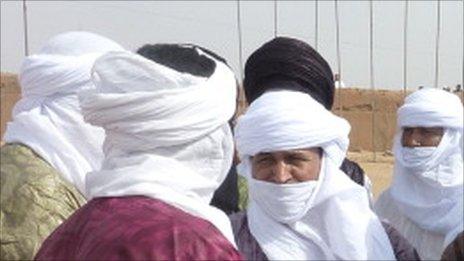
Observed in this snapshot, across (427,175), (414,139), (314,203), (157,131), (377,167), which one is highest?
(157,131)

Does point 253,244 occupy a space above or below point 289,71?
below

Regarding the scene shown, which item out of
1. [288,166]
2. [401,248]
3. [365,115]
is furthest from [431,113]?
[365,115]

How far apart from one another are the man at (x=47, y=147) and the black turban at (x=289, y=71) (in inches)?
37.8

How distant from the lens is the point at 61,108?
278cm

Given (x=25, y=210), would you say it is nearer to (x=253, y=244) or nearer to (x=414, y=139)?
(x=253, y=244)

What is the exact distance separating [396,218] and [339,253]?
1.78m

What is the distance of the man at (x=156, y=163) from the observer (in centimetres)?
165

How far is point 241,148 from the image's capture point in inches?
129

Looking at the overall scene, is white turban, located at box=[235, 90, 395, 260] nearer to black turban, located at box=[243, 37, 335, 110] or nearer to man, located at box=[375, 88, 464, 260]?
black turban, located at box=[243, 37, 335, 110]

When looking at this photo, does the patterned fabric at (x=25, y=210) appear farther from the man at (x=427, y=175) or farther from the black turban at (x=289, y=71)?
the man at (x=427, y=175)

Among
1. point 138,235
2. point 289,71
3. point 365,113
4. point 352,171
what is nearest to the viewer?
point 138,235

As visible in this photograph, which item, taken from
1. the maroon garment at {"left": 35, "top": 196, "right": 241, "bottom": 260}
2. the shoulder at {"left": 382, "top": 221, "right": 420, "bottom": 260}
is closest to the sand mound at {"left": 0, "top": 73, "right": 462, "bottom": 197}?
the shoulder at {"left": 382, "top": 221, "right": 420, "bottom": 260}

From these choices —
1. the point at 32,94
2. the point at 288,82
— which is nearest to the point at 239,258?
the point at 32,94

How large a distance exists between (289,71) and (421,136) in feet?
4.83
